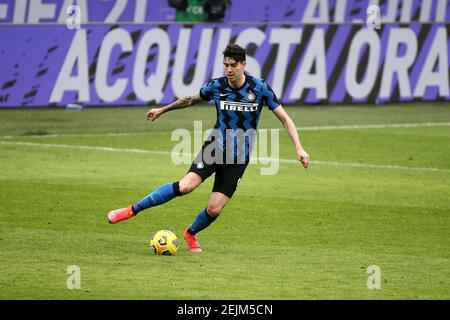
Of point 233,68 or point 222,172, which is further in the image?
point 222,172

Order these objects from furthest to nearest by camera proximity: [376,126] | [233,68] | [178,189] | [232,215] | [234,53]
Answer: [376,126], [232,215], [178,189], [233,68], [234,53]

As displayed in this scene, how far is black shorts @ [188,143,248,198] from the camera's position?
1264 cm

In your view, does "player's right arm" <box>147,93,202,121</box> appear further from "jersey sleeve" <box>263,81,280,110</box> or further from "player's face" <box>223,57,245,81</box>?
"jersey sleeve" <box>263,81,280,110</box>

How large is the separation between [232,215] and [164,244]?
126 inches

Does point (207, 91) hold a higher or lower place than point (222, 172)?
higher

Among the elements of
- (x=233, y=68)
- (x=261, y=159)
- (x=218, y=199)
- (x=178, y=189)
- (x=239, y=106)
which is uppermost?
(x=261, y=159)

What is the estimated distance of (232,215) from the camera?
50.7 feet

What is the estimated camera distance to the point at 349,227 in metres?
14.5

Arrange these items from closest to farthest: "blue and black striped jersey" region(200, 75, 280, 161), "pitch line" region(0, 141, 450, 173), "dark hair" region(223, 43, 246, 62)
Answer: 1. "dark hair" region(223, 43, 246, 62)
2. "blue and black striped jersey" region(200, 75, 280, 161)
3. "pitch line" region(0, 141, 450, 173)

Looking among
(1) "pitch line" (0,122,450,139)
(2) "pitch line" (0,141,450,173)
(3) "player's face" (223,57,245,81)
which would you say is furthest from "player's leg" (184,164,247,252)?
(1) "pitch line" (0,122,450,139)

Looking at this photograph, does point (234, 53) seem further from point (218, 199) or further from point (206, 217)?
point (206, 217)

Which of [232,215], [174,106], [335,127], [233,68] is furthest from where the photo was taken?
[335,127]

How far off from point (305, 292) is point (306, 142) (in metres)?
12.7

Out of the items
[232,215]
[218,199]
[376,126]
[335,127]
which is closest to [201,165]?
[218,199]
